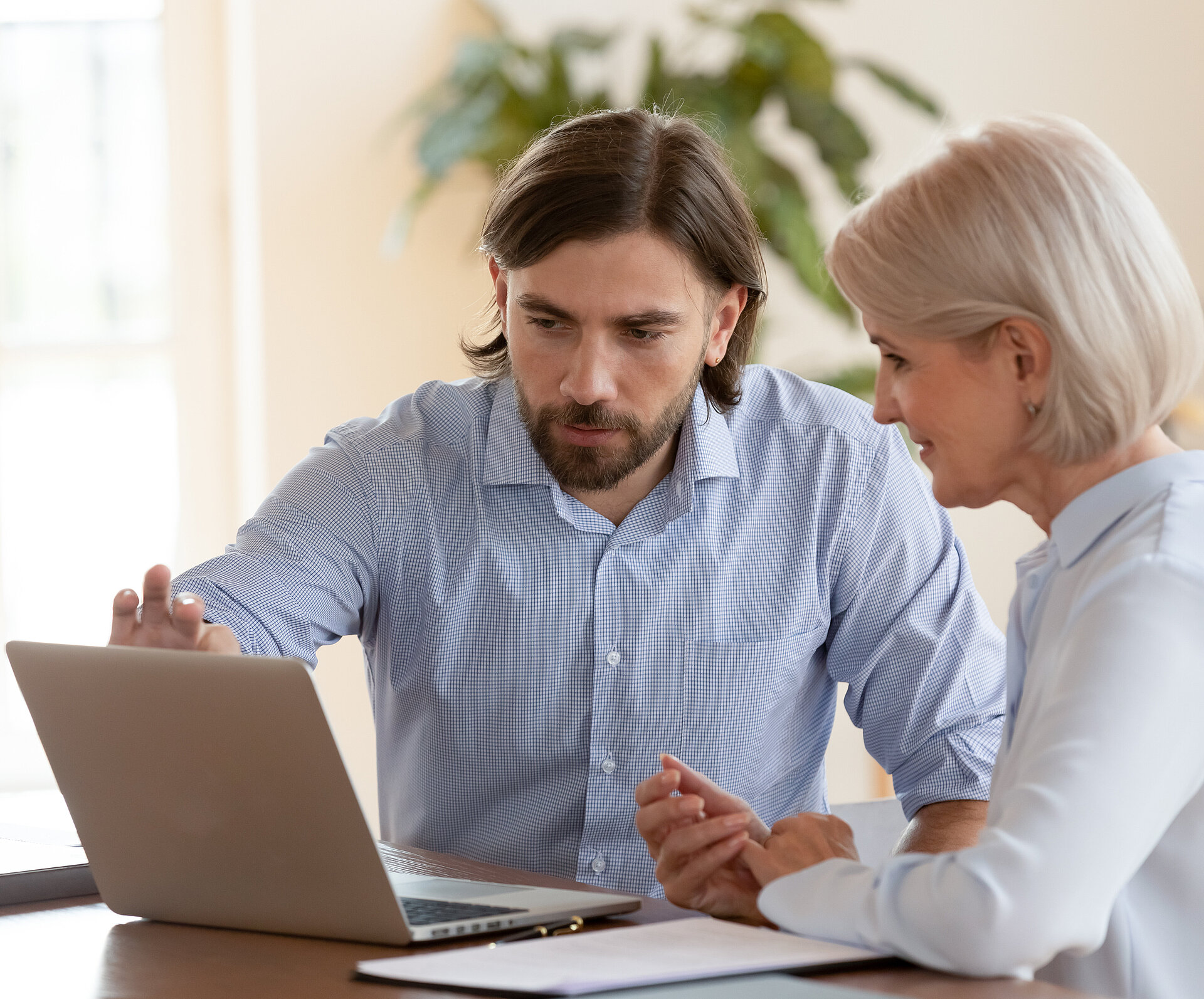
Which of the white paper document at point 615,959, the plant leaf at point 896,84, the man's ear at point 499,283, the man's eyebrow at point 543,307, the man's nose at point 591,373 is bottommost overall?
the white paper document at point 615,959

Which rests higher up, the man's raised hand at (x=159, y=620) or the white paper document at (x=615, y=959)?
the man's raised hand at (x=159, y=620)

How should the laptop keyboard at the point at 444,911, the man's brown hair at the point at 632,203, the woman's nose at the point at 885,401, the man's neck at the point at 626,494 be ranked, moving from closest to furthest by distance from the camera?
the laptop keyboard at the point at 444,911
the woman's nose at the point at 885,401
the man's brown hair at the point at 632,203
the man's neck at the point at 626,494

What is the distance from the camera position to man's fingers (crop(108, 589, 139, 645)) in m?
1.30

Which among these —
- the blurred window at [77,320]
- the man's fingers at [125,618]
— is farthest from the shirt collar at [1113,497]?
the blurred window at [77,320]

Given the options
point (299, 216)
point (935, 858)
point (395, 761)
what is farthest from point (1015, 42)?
point (935, 858)

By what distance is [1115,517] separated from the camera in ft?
3.48

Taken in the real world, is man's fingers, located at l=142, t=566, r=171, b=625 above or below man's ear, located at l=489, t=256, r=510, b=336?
below

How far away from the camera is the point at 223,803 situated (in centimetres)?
108

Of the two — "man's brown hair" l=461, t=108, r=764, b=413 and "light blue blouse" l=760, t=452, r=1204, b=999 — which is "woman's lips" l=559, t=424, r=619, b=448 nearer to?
"man's brown hair" l=461, t=108, r=764, b=413

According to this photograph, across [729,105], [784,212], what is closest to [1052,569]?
[784,212]

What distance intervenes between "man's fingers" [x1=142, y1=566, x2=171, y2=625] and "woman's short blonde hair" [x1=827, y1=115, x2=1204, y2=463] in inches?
27.1

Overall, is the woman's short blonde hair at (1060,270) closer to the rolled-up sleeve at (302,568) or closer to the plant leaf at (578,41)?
the rolled-up sleeve at (302,568)

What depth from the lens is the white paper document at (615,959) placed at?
0.91 m

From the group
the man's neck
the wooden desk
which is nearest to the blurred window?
the man's neck
